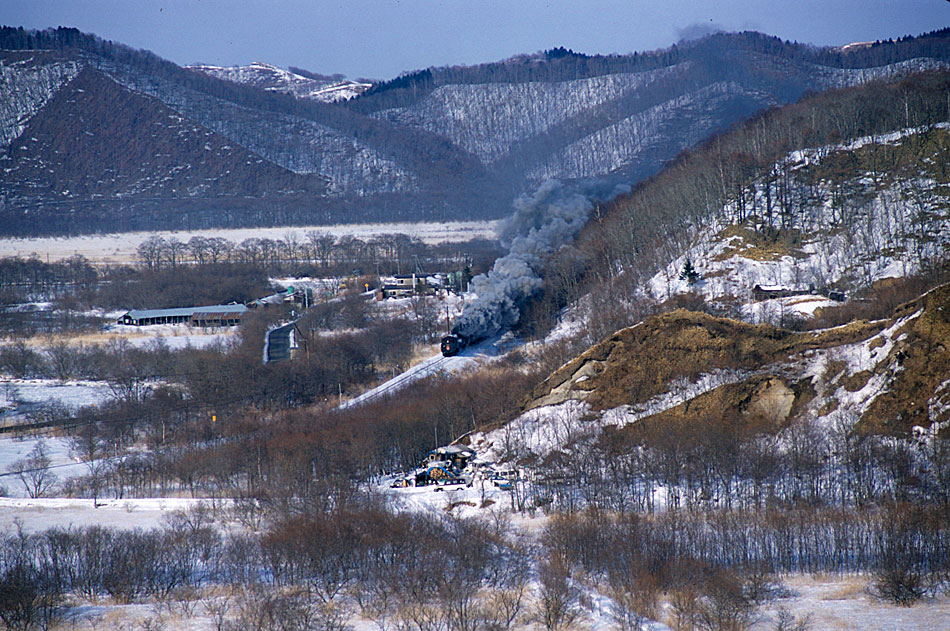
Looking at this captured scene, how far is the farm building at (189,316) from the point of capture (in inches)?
2554

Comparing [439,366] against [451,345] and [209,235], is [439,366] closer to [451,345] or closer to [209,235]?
[451,345]

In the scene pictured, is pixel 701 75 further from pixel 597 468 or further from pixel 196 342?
pixel 597 468

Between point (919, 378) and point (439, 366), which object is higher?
point (919, 378)

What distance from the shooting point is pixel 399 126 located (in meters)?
169

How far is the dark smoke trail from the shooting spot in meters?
48.8

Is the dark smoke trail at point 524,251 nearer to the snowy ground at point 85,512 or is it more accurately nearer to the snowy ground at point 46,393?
the snowy ground at point 46,393

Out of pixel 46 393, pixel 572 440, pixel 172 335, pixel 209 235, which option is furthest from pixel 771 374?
pixel 209 235

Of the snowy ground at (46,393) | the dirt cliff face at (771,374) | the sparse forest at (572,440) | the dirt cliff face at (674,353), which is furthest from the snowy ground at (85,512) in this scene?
the snowy ground at (46,393)

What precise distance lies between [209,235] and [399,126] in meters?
60.8

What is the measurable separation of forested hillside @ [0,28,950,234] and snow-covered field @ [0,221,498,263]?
441 cm

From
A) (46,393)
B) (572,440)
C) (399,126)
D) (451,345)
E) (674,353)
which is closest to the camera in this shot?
(572,440)

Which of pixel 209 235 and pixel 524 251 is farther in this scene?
pixel 209 235

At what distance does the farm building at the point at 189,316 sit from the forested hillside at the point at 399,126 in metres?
45.6

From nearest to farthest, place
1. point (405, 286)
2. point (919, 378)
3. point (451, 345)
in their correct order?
point (919, 378) < point (451, 345) < point (405, 286)
